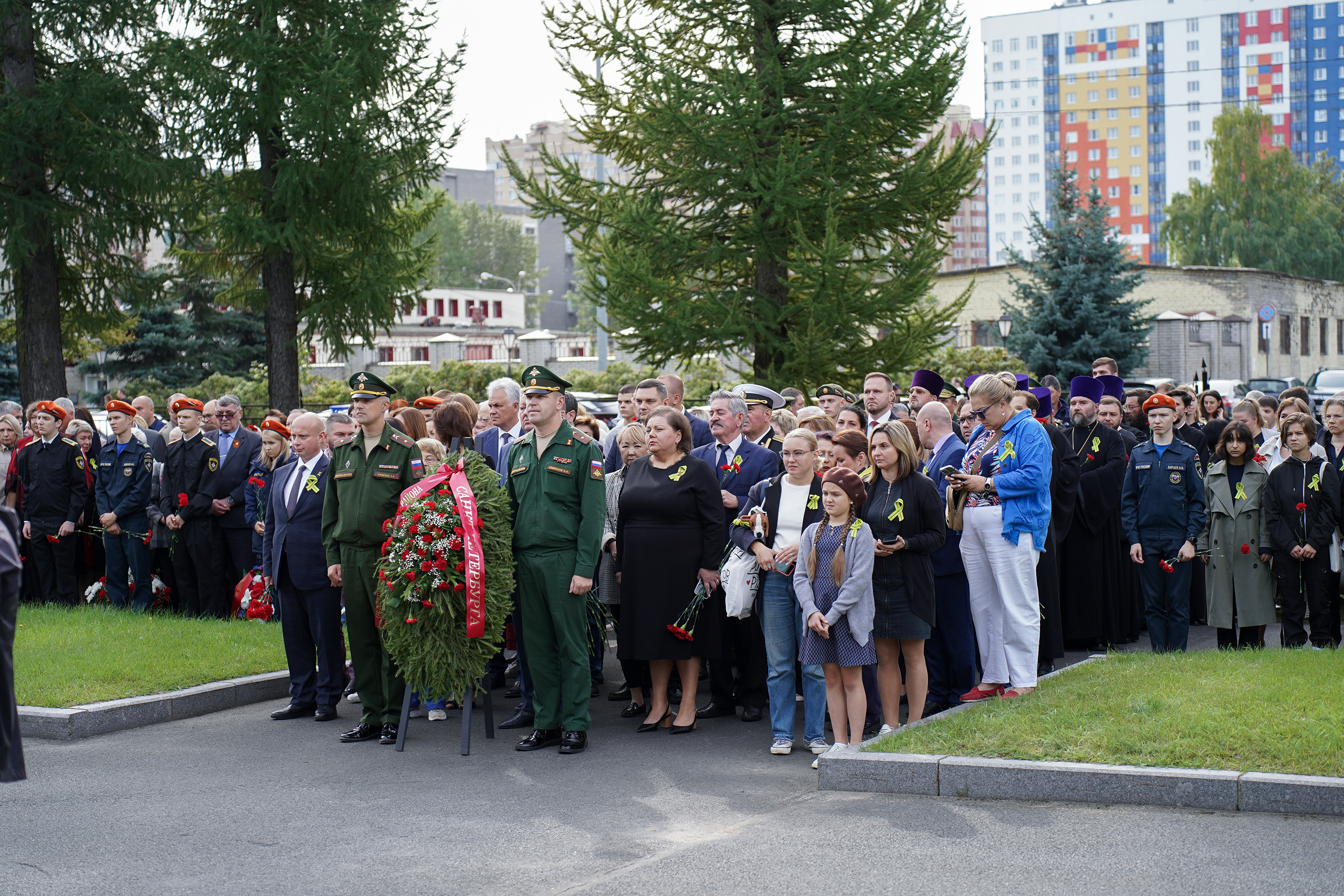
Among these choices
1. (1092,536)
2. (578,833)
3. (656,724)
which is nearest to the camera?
(578,833)

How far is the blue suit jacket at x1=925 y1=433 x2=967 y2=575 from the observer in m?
8.73

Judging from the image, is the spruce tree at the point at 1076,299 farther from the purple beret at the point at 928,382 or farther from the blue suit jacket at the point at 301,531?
the blue suit jacket at the point at 301,531

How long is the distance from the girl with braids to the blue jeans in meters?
0.28

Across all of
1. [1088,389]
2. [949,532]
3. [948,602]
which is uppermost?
[1088,389]

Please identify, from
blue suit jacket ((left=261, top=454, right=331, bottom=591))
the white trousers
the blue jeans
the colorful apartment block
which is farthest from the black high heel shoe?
the colorful apartment block

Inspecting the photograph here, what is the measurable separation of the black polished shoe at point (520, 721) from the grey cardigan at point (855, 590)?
8.02ft

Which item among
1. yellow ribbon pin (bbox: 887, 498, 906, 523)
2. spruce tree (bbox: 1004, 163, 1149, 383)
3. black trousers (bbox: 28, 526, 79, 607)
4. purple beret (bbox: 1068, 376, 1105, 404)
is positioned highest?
spruce tree (bbox: 1004, 163, 1149, 383)

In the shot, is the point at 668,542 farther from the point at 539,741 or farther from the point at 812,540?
the point at 539,741

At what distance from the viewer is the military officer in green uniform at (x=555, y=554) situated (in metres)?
8.37

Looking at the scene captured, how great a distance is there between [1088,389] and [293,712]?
7105 mm

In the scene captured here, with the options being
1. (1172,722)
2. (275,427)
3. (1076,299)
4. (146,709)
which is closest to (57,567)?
(275,427)

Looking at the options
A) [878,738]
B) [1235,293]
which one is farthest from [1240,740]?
[1235,293]

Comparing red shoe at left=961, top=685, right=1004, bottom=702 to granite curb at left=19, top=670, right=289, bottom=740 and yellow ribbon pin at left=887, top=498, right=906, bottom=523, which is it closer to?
yellow ribbon pin at left=887, top=498, right=906, bottom=523

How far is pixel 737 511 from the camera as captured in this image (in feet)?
30.1
